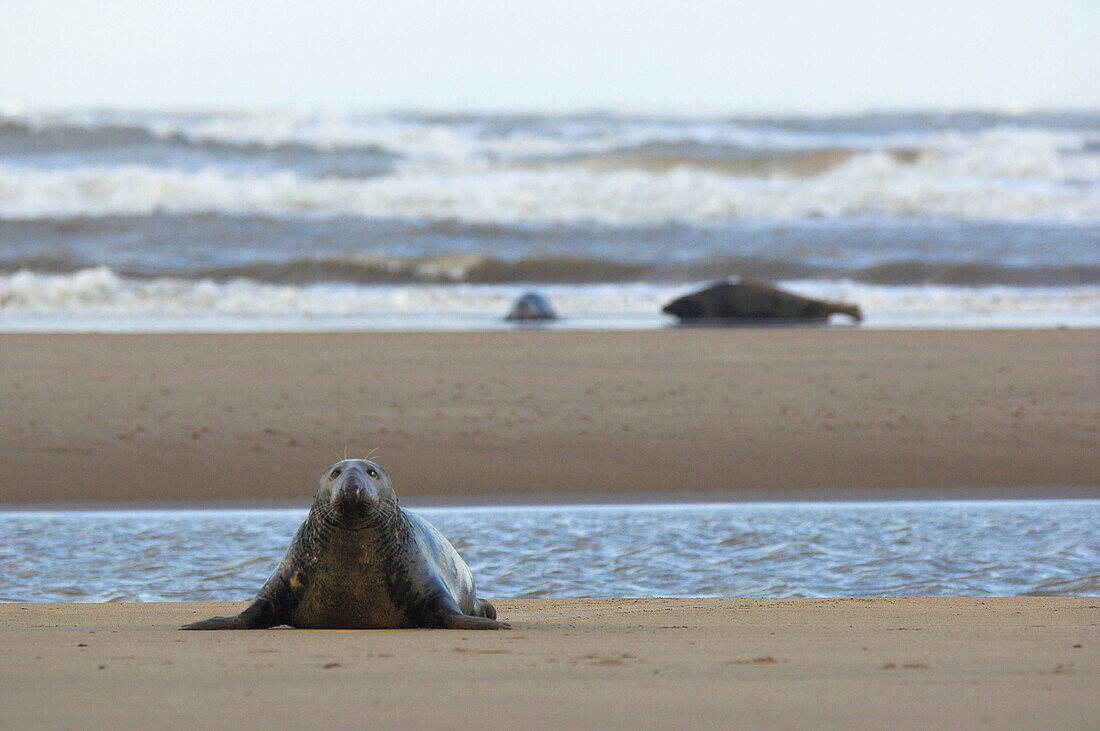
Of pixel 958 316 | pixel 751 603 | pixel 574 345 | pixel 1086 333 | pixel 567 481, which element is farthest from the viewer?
pixel 958 316

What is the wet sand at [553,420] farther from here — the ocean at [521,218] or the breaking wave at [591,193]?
the breaking wave at [591,193]

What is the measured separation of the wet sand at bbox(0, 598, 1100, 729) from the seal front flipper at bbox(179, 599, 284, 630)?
4.1 inches

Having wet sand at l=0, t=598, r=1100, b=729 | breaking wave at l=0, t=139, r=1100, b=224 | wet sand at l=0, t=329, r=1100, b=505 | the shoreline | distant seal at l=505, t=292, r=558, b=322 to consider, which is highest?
breaking wave at l=0, t=139, r=1100, b=224

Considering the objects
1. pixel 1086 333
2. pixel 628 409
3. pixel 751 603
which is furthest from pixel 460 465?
pixel 1086 333

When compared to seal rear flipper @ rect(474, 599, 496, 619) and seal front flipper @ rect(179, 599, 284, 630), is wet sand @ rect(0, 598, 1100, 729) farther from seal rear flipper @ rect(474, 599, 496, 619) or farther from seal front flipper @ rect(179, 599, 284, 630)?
seal rear flipper @ rect(474, 599, 496, 619)

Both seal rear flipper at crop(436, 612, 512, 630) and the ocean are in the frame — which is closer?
seal rear flipper at crop(436, 612, 512, 630)

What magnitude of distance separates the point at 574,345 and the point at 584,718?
12885mm

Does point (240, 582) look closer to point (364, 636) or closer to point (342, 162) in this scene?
point (364, 636)

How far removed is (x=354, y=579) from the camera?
461cm

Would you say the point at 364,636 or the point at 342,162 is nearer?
the point at 364,636

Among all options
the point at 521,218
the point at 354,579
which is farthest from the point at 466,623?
the point at 521,218

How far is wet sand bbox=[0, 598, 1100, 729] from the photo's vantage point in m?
2.90

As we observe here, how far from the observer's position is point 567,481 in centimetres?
909

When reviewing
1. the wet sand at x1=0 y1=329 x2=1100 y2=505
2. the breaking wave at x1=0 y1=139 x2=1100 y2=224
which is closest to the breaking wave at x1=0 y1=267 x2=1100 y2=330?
the wet sand at x1=0 y1=329 x2=1100 y2=505
